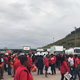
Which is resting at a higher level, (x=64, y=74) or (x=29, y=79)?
(x=29, y=79)

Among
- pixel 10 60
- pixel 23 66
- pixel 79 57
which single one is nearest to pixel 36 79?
pixel 10 60

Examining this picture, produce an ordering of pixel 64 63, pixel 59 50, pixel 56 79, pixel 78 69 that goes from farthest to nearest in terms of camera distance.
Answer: pixel 59 50 < pixel 56 79 < pixel 78 69 < pixel 64 63

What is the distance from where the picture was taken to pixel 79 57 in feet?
27.5

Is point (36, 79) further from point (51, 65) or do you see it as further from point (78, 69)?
point (78, 69)

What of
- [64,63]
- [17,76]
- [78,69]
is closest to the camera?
[17,76]

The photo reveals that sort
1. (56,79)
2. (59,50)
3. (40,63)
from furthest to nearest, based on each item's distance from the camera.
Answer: (59,50) < (40,63) < (56,79)

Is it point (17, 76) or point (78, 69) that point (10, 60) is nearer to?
point (78, 69)

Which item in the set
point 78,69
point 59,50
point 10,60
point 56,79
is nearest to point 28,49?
point 59,50

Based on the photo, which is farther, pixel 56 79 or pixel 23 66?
pixel 56 79

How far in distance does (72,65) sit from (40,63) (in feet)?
10.0

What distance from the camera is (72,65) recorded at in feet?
27.7

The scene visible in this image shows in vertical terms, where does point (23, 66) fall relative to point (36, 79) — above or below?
above

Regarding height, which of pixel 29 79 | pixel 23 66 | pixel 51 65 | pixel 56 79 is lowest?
pixel 56 79

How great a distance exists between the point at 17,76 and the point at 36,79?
698cm
